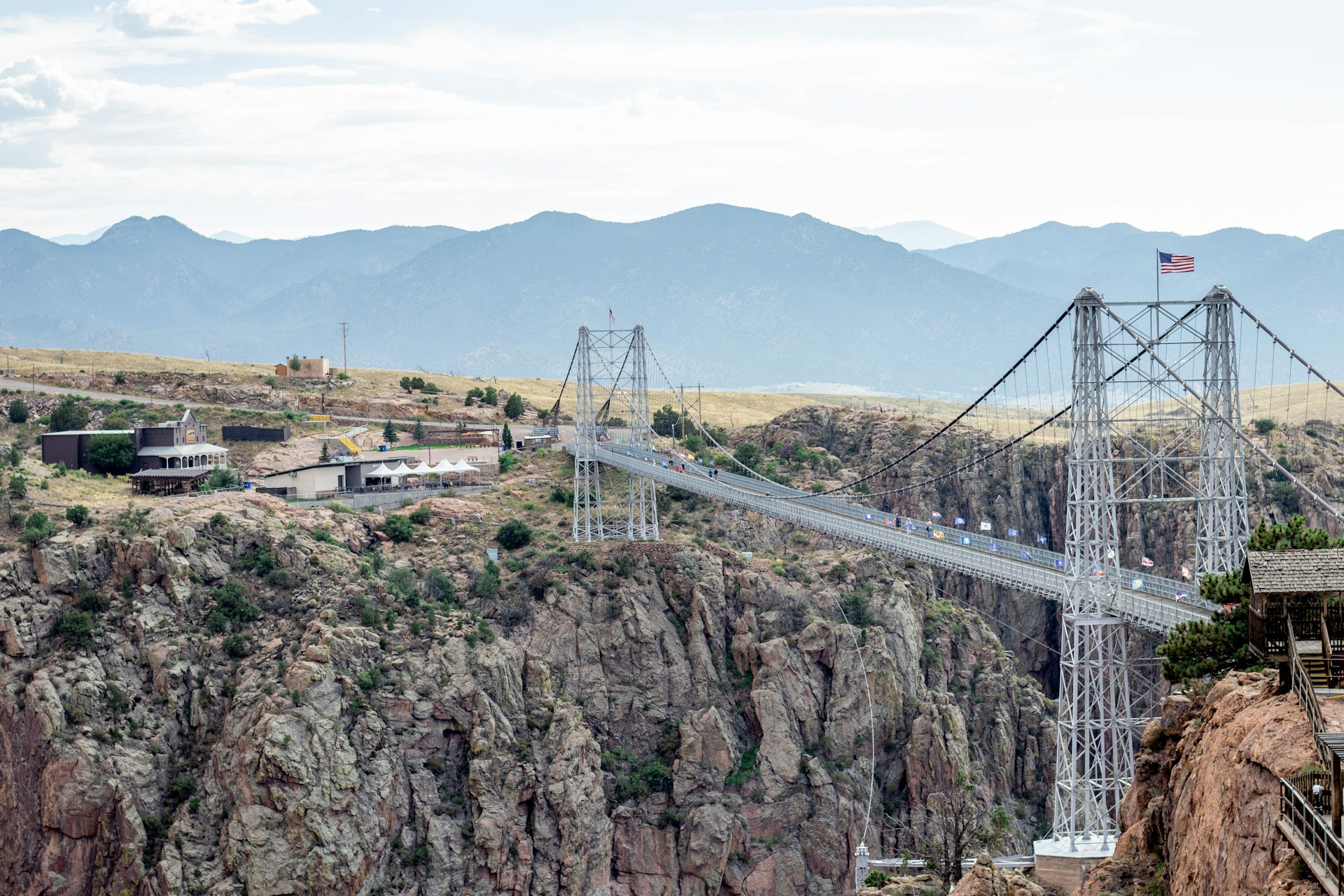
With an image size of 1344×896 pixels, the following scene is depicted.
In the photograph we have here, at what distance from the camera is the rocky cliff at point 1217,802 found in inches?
727

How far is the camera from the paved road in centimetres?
9719

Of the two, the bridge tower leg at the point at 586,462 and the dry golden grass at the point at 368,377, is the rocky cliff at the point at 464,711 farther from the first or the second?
the dry golden grass at the point at 368,377

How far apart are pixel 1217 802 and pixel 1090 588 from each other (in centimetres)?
2689

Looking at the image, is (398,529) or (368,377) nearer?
(398,529)

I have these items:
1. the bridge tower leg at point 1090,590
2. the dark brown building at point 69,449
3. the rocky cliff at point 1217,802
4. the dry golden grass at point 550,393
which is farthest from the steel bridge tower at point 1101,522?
the dry golden grass at point 550,393

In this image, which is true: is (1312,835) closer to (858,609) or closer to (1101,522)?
(1101,522)

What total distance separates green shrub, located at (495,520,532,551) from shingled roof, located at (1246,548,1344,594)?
54.2m

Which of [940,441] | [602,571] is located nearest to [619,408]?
[940,441]

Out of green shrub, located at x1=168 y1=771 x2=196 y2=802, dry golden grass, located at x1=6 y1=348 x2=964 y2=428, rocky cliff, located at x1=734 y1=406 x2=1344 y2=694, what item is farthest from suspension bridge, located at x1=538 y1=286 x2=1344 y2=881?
dry golden grass, located at x1=6 y1=348 x2=964 y2=428

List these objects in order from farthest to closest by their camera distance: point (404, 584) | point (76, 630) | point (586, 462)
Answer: point (586, 462)
point (404, 584)
point (76, 630)

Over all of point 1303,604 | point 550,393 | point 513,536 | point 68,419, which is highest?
point 550,393

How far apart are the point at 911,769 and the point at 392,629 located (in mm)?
22949

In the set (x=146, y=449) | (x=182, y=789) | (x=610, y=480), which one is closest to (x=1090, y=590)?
(x=182, y=789)

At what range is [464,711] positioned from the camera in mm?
62781
